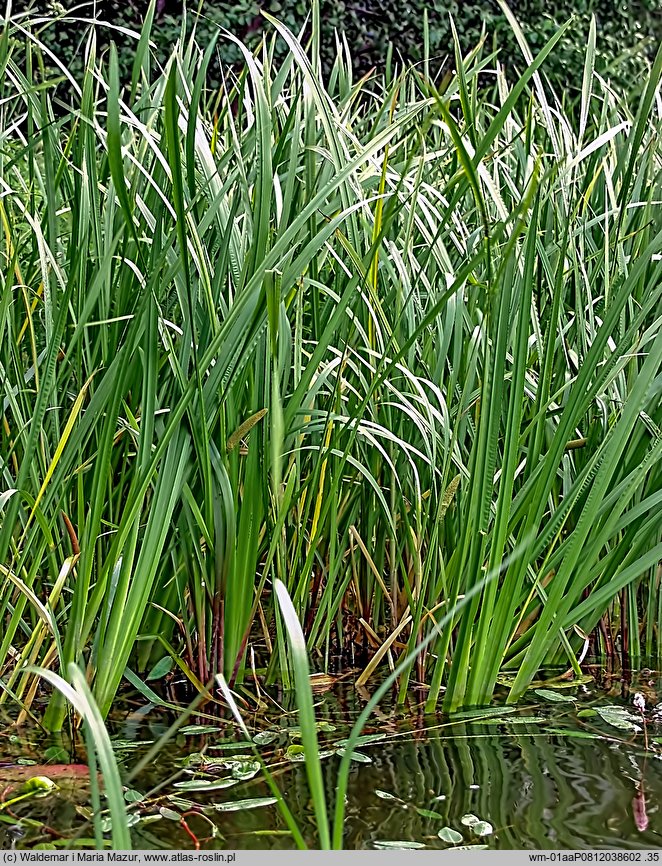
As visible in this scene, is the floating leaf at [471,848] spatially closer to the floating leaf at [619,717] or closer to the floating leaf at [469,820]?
the floating leaf at [469,820]

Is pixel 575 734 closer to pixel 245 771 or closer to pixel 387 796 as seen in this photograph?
pixel 387 796

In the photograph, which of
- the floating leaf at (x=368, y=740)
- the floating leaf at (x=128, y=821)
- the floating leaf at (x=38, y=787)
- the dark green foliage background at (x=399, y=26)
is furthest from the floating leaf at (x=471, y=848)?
the dark green foliage background at (x=399, y=26)

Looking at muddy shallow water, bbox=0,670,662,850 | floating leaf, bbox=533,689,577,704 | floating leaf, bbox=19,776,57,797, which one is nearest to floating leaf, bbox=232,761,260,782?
muddy shallow water, bbox=0,670,662,850

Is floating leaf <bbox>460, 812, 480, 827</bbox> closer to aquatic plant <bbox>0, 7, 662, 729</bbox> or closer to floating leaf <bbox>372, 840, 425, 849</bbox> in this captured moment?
floating leaf <bbox>372, 840, 425, 849</bbox>

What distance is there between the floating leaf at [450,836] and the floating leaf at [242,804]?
193mm

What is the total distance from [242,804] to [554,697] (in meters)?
0.54

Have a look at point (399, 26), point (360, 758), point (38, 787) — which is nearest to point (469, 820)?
point (360, 758)

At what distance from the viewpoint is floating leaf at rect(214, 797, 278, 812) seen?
3.23 ft

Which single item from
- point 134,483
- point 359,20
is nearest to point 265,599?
point 134,483

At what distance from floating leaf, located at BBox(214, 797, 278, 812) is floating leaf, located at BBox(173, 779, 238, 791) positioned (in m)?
0.04

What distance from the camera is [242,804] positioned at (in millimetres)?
989

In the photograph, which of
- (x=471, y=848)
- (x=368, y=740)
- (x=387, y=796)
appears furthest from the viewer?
(x=368, y=740)

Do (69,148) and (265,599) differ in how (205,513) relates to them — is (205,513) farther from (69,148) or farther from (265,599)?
(69,148)

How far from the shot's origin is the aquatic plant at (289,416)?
3.74 feet
